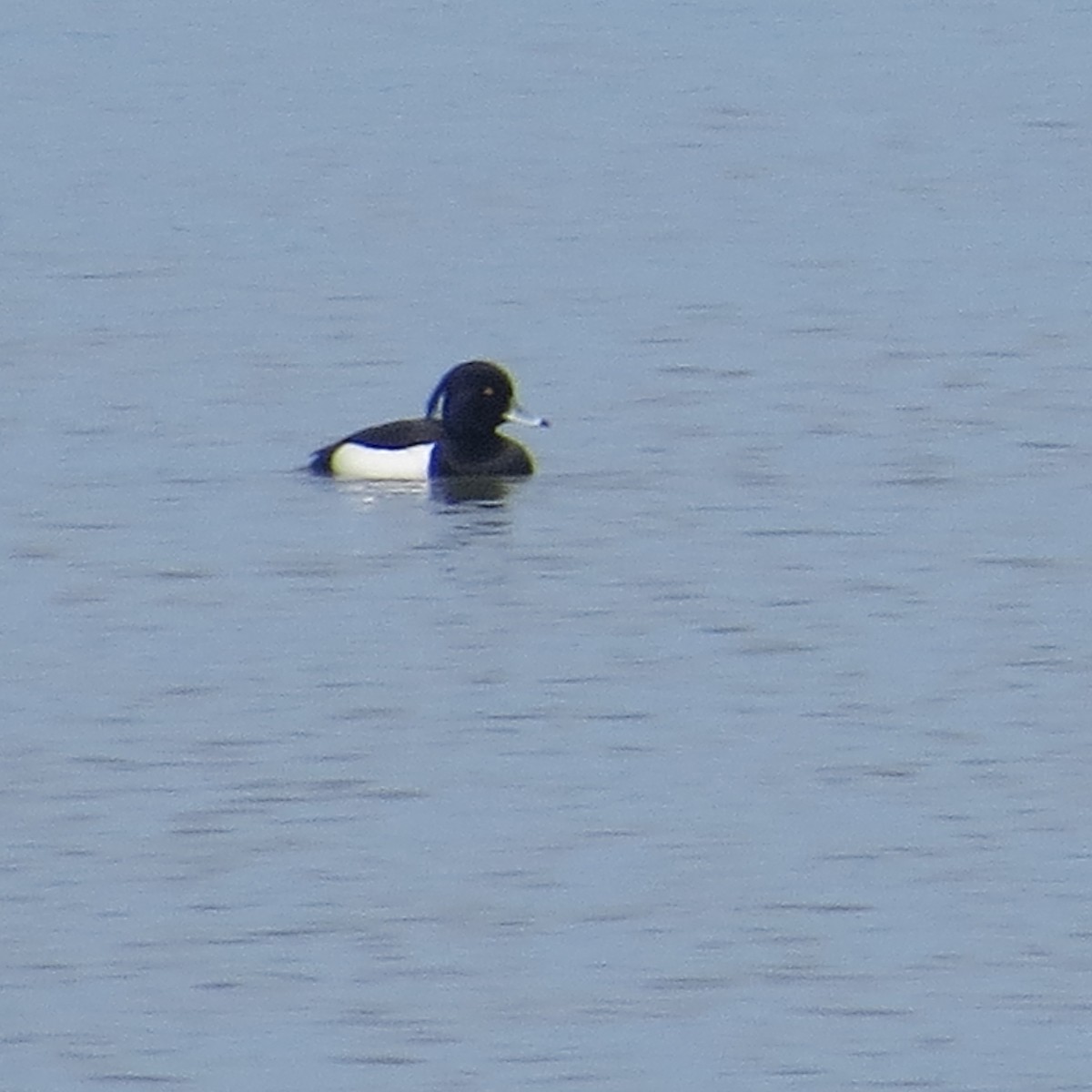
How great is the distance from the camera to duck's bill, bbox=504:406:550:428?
1534 centimetres

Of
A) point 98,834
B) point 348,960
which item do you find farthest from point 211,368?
point 348,960

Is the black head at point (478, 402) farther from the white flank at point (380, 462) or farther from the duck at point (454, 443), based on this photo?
the white flank at point (380, 462)

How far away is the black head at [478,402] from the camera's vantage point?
50.3ft

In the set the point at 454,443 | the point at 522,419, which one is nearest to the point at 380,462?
the point at 454,443

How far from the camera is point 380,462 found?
15.1 metres

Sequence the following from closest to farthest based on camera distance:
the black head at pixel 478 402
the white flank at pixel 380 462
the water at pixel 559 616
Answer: the water at pixel 559 616
the white flank at pixel 380 462
the black head at pixel 478 402

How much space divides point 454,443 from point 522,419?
282mm

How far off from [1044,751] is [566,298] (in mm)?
8746

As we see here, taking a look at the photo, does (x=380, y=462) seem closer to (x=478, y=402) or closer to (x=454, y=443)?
(x=454, y=443)

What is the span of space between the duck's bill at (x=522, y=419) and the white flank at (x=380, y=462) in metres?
0.31

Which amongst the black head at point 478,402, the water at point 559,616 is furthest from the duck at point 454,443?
the water at point 559,616

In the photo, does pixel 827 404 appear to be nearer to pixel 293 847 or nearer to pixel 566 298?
pixel 566 298

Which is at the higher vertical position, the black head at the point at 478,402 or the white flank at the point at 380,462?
the black head at the point at 478,402

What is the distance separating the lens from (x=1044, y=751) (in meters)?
A: 10.8
